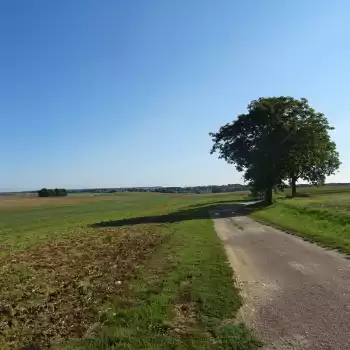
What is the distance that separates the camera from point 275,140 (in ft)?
139

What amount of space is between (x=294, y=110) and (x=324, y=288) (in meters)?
37.1

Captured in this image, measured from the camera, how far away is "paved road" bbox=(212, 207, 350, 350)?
6.71m

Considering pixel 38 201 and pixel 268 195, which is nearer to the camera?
pixel 268 195

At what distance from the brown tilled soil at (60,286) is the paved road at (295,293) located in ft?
11.1

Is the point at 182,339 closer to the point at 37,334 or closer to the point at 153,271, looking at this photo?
the point at 37,334

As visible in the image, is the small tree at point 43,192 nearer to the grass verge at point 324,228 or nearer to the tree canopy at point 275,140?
the tree canopy at point 275,140

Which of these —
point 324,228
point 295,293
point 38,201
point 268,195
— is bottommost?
point 295,293

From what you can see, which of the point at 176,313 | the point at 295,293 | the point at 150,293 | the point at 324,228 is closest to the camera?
the point at 176,313

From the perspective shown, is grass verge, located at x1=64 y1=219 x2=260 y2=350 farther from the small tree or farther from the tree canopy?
the small tree

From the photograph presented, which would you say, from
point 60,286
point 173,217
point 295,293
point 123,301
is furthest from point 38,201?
point 295,293

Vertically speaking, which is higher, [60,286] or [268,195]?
[268,195]

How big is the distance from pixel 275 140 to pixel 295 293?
34448 millimetres

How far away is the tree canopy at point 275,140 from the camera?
4178cm

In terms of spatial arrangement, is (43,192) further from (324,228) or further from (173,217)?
(324,228)
